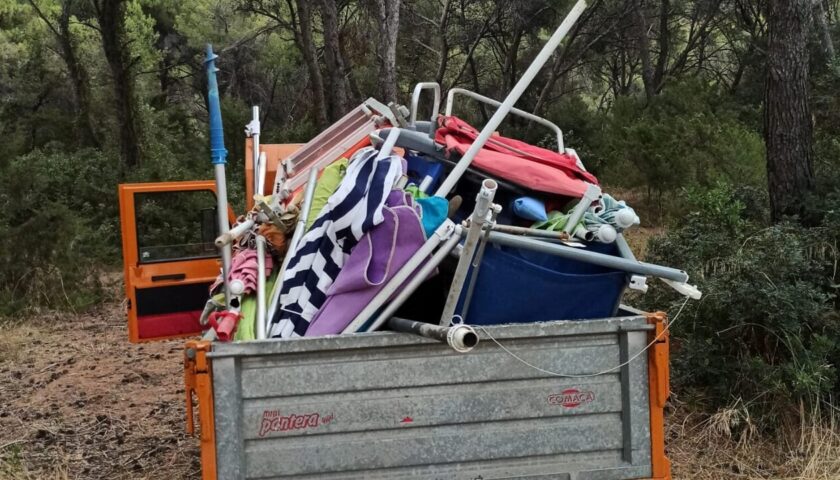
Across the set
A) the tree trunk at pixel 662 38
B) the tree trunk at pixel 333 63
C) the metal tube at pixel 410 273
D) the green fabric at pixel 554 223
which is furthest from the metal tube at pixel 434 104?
the tree trunk at pixel 662 38

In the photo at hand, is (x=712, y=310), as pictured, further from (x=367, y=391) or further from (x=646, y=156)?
(x=646, y=156)

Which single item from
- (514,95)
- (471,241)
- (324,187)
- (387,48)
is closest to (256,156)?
(324,187)

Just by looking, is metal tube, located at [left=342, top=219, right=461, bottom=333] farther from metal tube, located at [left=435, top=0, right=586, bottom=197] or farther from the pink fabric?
the pink fabric

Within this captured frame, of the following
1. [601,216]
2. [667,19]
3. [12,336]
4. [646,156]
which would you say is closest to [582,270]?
[601,216]

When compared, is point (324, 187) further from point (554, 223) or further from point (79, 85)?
point (79, 85)

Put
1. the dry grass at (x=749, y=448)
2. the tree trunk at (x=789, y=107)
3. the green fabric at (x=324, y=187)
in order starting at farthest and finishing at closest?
1. the tree trunk at (x=789, y=107)
2. the dry grass at (x=749, y=448)
3. the green fabric at (x=324, y=187)

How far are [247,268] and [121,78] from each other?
1584 cm

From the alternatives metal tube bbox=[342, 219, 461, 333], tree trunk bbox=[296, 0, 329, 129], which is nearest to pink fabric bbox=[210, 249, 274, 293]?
metal tube bbox=[342, 219, 461, 333]

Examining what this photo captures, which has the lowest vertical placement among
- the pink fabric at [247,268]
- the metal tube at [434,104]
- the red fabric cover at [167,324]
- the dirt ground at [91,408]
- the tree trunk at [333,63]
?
Result: the dirt ground at [91,408]

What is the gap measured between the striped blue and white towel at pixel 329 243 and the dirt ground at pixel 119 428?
2.02 metres

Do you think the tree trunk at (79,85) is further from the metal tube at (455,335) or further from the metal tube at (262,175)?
the metal tube at (455,335)

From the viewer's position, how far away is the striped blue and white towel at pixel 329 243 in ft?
10.2

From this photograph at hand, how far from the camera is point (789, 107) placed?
6.88m

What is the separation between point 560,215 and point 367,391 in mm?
1200
